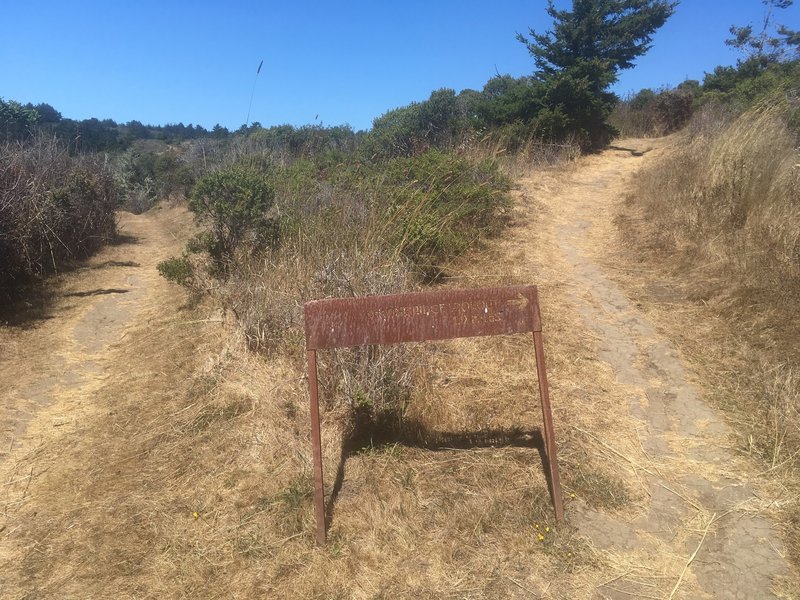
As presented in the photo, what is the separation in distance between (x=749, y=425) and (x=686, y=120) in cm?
1680

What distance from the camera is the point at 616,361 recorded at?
4656 millimetres

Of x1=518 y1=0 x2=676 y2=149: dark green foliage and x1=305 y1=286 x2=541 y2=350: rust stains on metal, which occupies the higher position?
x1=518 y1=0 x2=676 y2=149: dark green foliage

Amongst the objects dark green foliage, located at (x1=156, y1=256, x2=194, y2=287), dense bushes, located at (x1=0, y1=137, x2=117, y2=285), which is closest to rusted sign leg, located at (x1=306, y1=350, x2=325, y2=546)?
dark green foliage, located at (x1=156, y1=256, x2=194, y2=287)

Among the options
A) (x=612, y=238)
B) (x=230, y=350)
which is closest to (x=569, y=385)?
(x=230, y=350)

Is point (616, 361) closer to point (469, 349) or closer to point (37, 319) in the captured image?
point (469, 349)

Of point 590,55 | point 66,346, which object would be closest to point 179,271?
point 66,346

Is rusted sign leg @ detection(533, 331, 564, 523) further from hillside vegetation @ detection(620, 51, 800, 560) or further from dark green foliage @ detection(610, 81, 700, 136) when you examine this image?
dark green foliage @ detection(610, 81, 700, 136)

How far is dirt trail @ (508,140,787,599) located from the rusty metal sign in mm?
1145

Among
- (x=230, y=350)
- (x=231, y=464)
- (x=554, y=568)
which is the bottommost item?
(x=554, y=568)

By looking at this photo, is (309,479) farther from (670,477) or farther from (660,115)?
(660,115)

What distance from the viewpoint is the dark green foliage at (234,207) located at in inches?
265

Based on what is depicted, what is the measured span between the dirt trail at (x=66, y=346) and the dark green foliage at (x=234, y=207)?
4.10 feet

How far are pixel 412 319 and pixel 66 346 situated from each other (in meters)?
4.54

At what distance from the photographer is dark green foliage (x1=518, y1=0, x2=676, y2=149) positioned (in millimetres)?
15125
